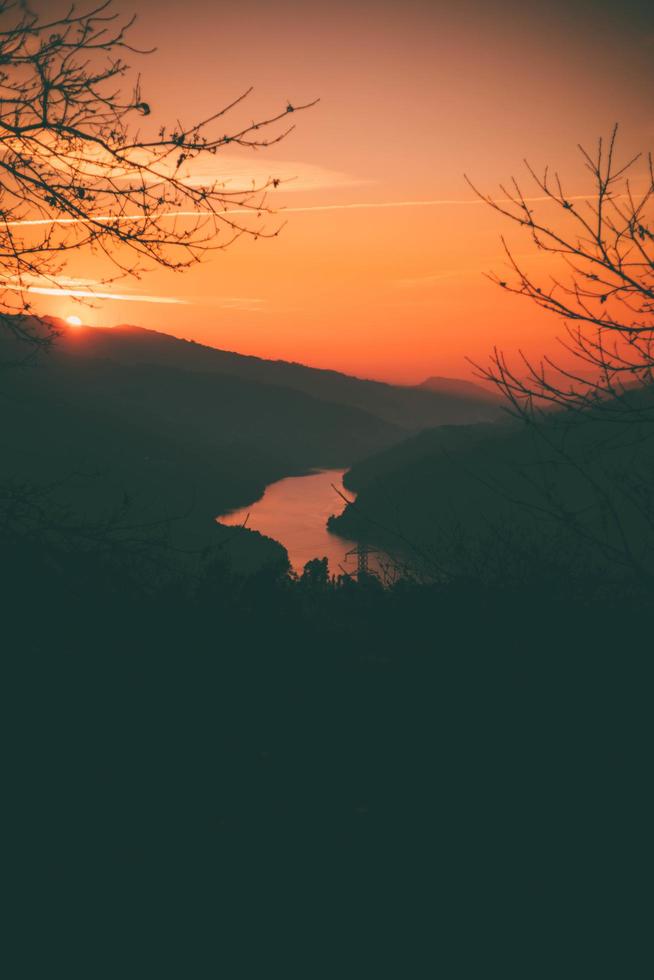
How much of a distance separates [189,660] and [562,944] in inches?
135

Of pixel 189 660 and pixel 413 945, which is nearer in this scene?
Answer: pixel 413 945

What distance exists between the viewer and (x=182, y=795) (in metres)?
4.14

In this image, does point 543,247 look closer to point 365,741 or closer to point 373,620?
point 365,741

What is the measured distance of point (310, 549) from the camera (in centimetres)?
7975

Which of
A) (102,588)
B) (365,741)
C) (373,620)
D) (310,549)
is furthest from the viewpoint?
(310,549)

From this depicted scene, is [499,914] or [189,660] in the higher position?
[189,660]

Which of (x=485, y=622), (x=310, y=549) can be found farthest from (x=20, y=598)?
(x=310, y=549)

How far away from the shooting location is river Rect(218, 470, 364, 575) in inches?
2970

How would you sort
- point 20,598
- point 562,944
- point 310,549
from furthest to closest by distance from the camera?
1. point 310,549
2. point 20,598
3. point 562,944

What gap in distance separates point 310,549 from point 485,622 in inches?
2903

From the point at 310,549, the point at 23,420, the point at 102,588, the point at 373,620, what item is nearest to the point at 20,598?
the point at 102,588

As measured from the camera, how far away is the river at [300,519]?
7544cm

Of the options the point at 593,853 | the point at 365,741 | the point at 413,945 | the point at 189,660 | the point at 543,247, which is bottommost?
the point at 413,945

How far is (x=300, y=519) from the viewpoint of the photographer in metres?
106
